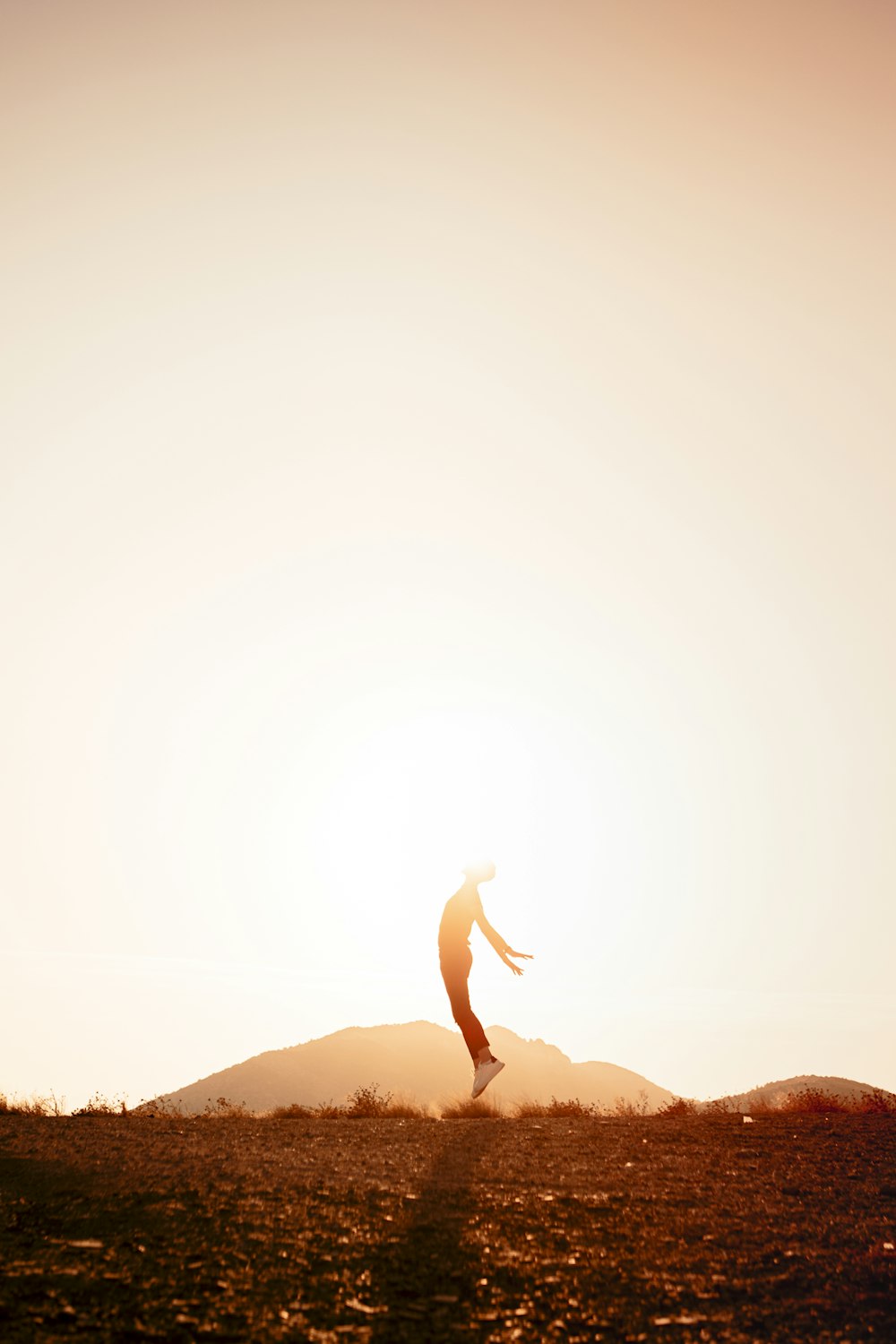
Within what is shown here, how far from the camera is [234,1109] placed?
35.3ft

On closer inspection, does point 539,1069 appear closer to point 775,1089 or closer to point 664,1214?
point 775,1089

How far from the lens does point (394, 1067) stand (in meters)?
110

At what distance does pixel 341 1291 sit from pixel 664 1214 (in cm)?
203

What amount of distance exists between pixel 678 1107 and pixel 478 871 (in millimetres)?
3542

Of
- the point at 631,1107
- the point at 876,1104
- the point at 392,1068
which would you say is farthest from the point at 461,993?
the point at 392,1068

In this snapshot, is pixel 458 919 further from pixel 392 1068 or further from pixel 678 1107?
pixel 392 1068

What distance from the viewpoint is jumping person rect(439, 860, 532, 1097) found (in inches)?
447

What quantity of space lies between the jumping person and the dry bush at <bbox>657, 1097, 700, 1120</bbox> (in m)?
Answer: 1.94

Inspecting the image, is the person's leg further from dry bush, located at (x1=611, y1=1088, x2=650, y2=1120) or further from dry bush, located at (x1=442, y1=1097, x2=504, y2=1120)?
dry bush, located at (x1=611, y1=1088, x2=650, y2=1120)

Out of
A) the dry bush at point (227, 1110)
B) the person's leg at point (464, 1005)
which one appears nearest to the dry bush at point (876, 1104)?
the person's leg at point (464, 1005)

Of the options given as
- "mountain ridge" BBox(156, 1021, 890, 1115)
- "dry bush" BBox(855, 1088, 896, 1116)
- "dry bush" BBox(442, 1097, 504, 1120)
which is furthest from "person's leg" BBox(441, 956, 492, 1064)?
"mountain ridge" BBox(156, 1021, 890, 1115)

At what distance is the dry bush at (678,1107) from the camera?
10.4 metres

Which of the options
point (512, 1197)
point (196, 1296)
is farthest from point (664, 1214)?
point (196, 1296)

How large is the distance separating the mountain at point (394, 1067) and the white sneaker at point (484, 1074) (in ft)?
206
